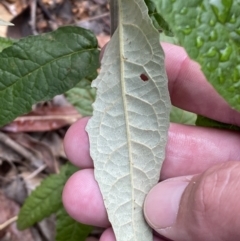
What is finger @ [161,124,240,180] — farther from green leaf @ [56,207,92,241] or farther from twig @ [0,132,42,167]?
twig @ [0,132,42,167]

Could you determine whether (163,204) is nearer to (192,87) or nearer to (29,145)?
(192,87)

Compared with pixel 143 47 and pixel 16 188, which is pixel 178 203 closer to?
pixel 143 47

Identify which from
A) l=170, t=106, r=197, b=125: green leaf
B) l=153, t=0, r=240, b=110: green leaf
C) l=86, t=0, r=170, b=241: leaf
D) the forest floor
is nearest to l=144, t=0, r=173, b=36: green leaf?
l=86, t=0, r=170, b=241: leaf

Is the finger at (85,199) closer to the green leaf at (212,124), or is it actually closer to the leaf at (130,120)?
the leaf at (130,120)

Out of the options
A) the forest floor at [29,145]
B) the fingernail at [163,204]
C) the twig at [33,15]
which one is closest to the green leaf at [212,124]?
the fingernail at [163,204]

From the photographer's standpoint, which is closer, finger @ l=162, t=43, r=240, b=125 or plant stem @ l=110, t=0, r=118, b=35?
plant stem @ l=110, t=0, r=118, b=35
